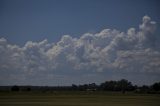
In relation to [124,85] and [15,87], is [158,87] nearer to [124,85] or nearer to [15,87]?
[124,85]

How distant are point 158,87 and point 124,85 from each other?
41.6 meters

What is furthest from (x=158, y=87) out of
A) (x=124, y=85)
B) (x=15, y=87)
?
(x=15, y=87)

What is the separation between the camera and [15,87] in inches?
6265

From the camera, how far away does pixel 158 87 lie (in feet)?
522

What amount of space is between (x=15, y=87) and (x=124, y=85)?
219 feet

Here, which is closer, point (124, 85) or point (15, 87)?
point (15, 87)

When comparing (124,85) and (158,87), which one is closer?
(158,87)

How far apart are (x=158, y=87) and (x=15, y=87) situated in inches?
2484

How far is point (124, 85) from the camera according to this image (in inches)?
7849
